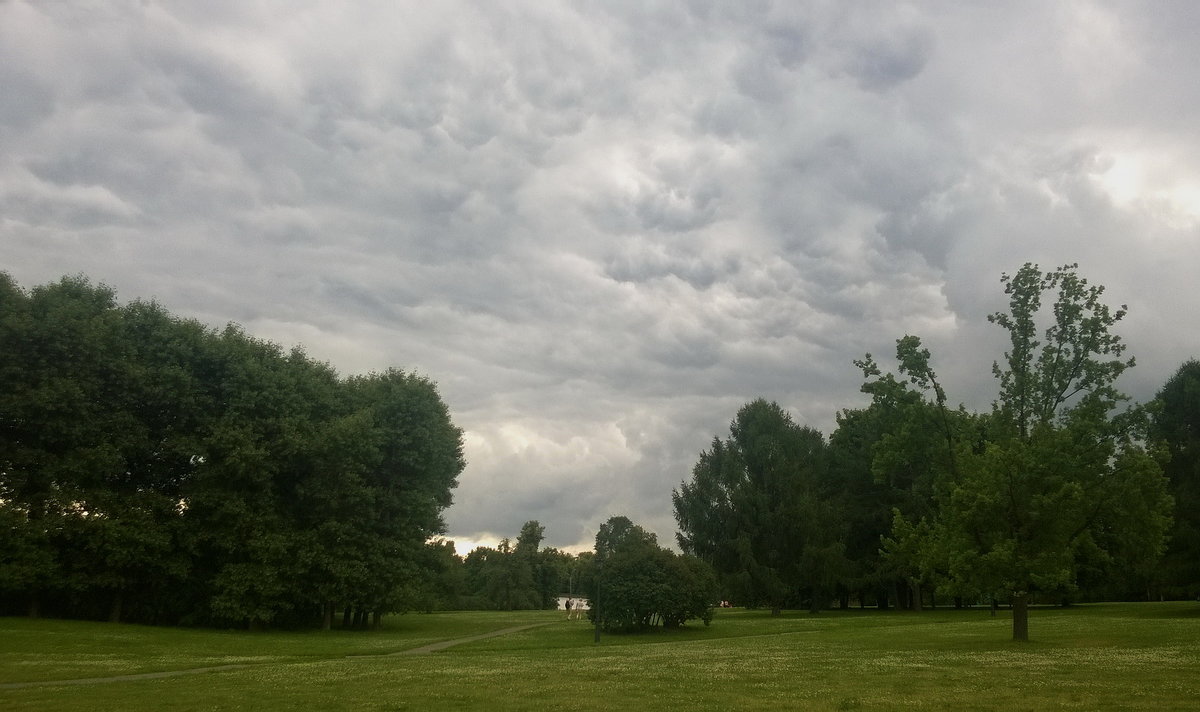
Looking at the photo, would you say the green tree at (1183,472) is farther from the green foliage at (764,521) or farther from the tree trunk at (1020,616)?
the tree trunk at (1020,616)

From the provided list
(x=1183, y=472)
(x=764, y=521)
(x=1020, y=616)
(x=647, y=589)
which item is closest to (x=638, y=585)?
(x=647, y=589)

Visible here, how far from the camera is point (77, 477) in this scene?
151 ft

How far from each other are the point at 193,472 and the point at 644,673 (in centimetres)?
4019

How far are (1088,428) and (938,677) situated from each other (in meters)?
18.9

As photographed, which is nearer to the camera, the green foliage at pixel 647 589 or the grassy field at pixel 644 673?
the grassy field at pixel 644 673

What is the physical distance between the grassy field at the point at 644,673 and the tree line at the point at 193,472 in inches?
267

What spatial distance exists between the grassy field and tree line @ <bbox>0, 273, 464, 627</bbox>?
6.79m

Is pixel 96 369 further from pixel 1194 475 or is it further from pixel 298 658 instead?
pixel 1194 475

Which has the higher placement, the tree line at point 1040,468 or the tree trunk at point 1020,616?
the tree line at point 1040,468

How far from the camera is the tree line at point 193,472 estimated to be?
146 ft

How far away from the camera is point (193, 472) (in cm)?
5362

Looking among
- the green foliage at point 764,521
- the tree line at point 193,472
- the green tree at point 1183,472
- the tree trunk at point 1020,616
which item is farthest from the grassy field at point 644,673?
the green foliage at point 764,521

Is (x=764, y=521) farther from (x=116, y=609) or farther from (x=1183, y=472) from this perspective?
(x=116, y=609)

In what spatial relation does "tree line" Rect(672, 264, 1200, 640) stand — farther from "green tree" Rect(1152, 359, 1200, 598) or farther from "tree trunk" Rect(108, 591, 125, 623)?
"tree trunk" Rect(108, 591, 125, 623)
